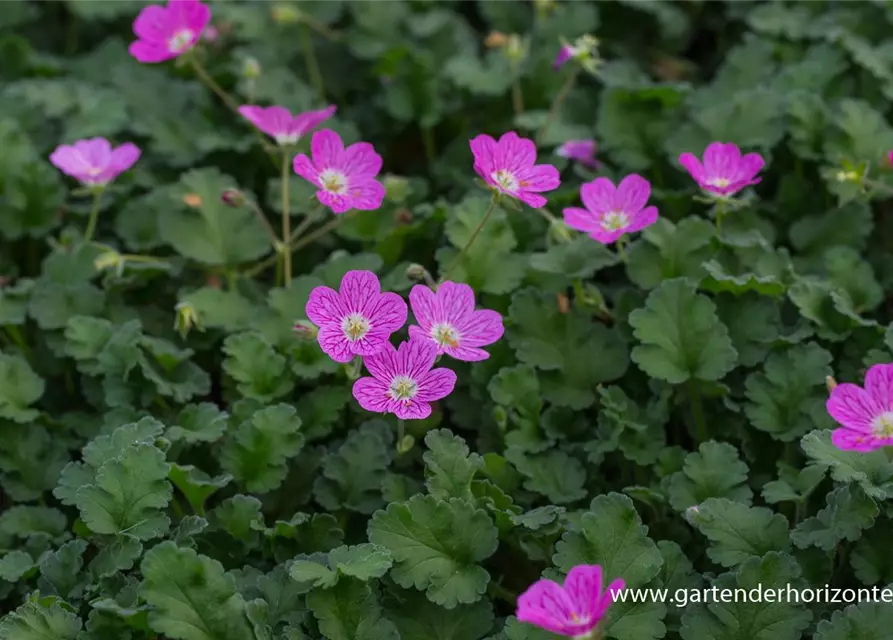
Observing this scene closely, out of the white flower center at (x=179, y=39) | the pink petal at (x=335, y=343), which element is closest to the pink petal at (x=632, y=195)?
the pink petal at (x=335, y=343)

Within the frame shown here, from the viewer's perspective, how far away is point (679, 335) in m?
2.24

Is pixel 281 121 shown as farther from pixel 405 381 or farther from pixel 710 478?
pixel 710 478

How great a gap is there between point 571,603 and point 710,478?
2.02 feet

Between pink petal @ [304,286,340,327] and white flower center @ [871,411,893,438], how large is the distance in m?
0.95

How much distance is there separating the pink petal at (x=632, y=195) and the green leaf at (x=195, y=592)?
3.82 feet

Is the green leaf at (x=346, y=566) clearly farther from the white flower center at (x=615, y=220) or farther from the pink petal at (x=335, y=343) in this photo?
the white flower center at (x=615, y=220)

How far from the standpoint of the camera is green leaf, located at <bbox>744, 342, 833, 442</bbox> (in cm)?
219

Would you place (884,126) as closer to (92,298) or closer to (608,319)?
(608,319)

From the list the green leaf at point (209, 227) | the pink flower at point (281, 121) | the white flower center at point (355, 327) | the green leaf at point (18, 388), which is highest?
the white flower center at point (355, 327)

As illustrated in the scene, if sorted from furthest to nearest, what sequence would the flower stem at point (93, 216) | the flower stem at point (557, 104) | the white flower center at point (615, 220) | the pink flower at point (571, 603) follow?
1. the flower stem at point (557, 104)
2. the flower stem at point (93, 216)
3. the white flower center at point (615, 220)
4. the pink flower at point (571, 603)

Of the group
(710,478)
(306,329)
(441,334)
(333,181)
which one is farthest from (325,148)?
(710,478)

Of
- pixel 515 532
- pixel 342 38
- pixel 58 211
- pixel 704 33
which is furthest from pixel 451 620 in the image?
pixel 704 33

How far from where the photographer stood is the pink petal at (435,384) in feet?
6.20

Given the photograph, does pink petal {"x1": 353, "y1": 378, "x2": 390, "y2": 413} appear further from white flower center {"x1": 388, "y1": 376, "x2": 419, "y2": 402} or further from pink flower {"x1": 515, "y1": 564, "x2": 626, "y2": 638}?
pink flower {"x1": 515, "y1": 564, "x2": 626, "y2": 638}
